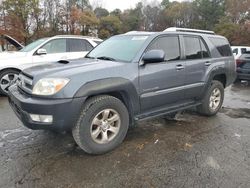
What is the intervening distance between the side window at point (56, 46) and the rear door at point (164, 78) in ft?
14.3

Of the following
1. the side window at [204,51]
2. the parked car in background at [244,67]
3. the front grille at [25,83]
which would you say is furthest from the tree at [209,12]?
the front grille at [25,83]

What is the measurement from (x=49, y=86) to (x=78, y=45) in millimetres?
5261

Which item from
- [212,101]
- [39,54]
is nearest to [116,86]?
[212,101]

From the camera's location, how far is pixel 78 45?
26.7ft

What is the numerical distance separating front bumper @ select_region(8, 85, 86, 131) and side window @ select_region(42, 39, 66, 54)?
15.2ft

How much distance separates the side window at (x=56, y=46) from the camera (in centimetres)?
757

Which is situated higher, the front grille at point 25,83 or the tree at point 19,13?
the tree at point 19,13

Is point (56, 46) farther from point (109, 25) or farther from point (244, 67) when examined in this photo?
point (109, 25)

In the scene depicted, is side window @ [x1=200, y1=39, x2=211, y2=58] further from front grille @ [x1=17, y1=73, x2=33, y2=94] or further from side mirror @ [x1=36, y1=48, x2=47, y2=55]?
side mirror @ [x1=36, y1=48, x2=47, y2=55]

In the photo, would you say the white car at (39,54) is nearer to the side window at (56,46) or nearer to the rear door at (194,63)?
the side window at (56,46)

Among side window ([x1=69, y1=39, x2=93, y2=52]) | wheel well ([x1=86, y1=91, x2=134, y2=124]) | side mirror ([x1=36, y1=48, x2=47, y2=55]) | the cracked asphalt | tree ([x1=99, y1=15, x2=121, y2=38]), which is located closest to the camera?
the cracked asphalt

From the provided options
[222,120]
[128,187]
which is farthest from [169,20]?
[128,187]

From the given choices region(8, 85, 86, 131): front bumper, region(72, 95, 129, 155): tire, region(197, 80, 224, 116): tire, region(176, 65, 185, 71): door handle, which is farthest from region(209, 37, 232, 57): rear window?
region(8, 85, 86, 131): front bumper

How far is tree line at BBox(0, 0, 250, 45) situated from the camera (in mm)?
24350
